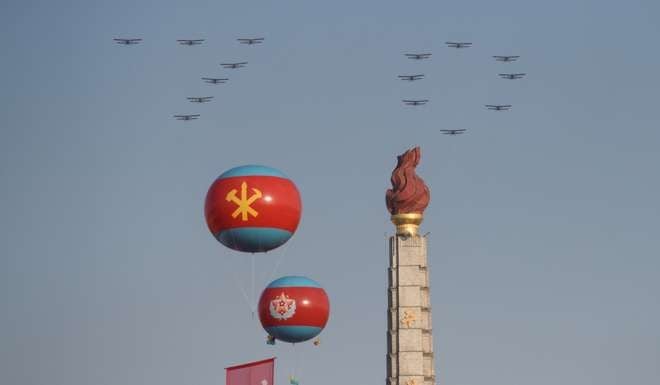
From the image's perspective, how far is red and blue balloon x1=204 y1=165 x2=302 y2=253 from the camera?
32.9 meters

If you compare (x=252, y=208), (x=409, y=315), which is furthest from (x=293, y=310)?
(x=252, y=208)

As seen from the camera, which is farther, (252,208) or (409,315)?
(409,315)

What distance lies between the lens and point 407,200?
4778cm

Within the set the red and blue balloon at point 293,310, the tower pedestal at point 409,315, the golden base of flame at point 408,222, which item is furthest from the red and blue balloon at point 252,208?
the golden base of flame at point 408,222

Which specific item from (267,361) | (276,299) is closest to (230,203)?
(276,299)

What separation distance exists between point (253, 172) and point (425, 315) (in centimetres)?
1581

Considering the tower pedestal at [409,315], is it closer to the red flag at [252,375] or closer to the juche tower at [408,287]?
the juche tower at [408,287]

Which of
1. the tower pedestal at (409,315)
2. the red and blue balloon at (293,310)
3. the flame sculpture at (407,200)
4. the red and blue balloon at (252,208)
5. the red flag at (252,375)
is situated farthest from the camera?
the flame sculpture at (407,200)

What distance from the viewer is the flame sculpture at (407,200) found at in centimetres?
4781

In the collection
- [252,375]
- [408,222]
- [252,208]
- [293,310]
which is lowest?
[252,375]

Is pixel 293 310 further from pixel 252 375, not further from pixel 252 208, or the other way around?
pixel 252 375

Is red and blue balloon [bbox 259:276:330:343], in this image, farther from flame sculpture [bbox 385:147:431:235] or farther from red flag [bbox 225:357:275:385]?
red flag [bbox 225:357:275:385]

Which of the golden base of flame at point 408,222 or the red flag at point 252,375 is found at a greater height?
the golden base of flame at point 408,222

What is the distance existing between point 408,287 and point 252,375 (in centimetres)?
2746
